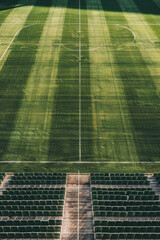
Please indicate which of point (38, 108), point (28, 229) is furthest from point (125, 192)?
point (38, 108)

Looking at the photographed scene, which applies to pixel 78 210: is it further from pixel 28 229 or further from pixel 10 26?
pixel 10 26

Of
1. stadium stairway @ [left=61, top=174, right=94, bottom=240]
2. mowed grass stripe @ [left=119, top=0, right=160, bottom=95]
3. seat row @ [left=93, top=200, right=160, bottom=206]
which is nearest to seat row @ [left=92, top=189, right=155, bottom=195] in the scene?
seat row @ [left=93, top=200, right=160, bottom=206]

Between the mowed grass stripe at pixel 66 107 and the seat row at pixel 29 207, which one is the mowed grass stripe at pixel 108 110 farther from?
the seat row at pixel 29 207

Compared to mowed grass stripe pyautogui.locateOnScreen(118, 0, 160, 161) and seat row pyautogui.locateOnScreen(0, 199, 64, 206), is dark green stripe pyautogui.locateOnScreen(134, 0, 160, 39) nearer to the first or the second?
mowed grass stripe pyautogui.locateOnScreen(118, 0, 160, 161)

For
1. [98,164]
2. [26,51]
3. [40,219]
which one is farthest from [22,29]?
[40,219]

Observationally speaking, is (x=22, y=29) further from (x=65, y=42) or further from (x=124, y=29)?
(x=124, y=29)
